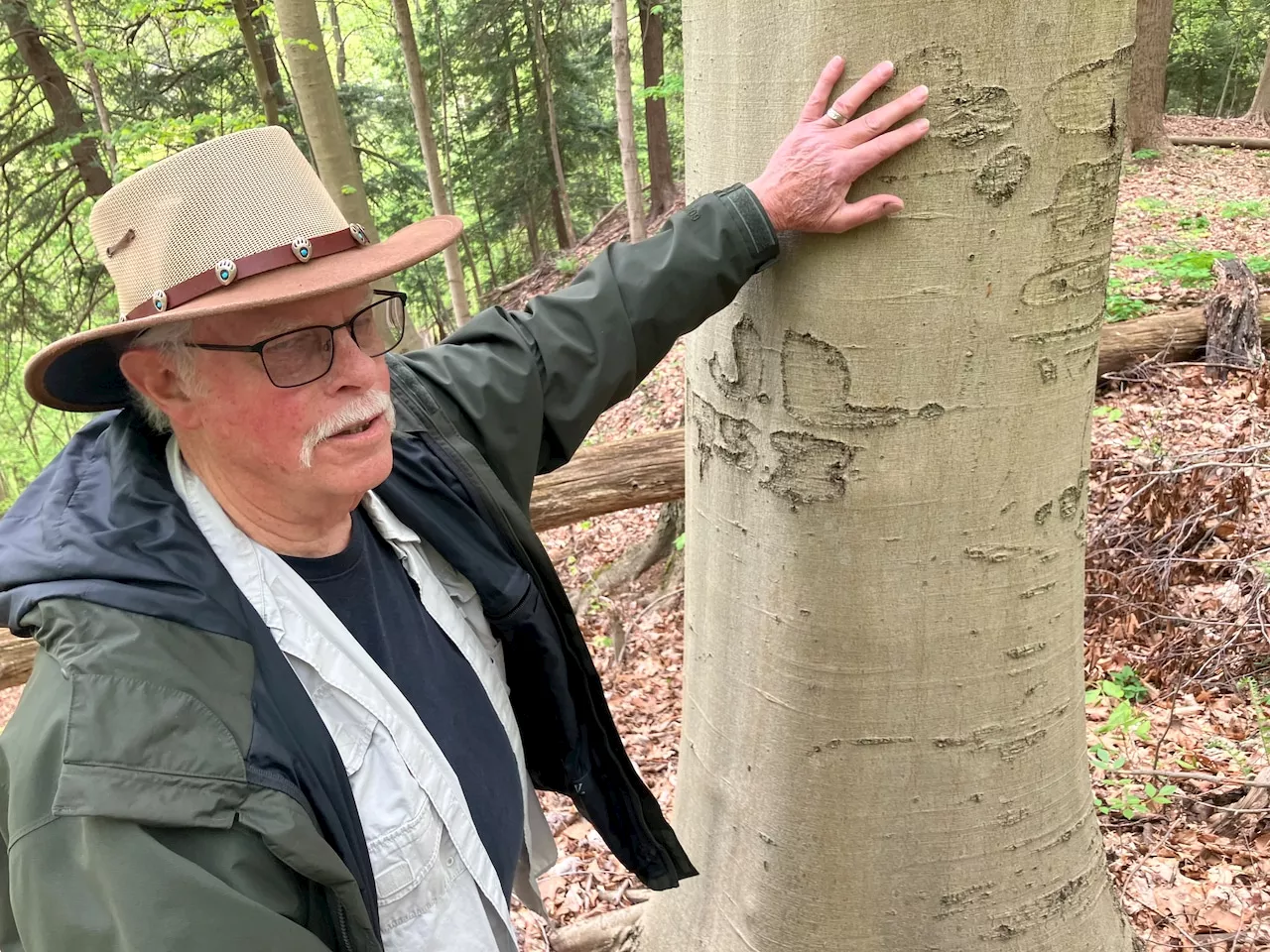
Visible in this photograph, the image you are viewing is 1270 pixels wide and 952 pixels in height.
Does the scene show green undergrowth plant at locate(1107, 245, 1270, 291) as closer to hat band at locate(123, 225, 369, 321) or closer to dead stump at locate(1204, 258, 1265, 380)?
dead stump at locate(1204, 258, 1265, 380)

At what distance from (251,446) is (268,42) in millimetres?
10262

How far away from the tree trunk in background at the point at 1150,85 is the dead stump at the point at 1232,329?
6.35 meters

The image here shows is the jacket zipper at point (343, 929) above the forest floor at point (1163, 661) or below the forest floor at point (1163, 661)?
above

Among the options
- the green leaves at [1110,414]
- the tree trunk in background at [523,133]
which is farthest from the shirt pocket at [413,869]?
the tree trunk in background at [523,133]

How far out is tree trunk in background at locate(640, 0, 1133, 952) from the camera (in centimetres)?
129

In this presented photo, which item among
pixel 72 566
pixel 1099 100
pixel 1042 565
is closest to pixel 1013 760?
pixel 1042 565

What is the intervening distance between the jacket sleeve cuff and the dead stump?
15.6 feet

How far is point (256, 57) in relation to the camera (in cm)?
847

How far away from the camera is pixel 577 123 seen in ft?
52.8

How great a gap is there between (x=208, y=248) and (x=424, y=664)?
2.73 ft

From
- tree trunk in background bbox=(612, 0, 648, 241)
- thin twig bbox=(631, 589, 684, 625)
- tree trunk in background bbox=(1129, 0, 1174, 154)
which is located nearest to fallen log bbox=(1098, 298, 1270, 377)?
thin twig bbox=(631, 589, 684, 625)

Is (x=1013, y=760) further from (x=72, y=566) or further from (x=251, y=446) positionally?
(x=72, y=566)

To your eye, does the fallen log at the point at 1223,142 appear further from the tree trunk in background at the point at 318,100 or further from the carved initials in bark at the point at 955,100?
the carved initials in bark at the point at 955,100

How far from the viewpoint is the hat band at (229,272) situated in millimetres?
1387
